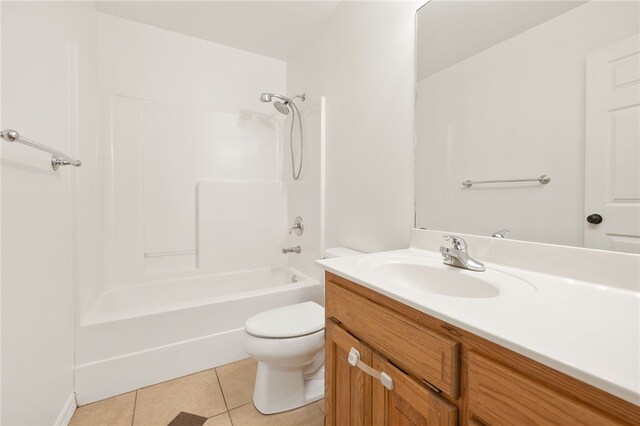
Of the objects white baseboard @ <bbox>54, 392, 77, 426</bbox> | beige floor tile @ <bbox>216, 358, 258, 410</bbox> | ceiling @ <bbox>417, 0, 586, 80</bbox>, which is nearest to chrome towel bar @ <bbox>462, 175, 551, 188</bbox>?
ceiling @ <bbox>417, 0, 586, 80</bbox>

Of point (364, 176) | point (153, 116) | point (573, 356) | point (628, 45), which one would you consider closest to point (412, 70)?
point (364, 176)

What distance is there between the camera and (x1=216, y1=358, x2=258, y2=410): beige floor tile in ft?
4.72

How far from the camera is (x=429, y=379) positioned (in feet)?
2.05

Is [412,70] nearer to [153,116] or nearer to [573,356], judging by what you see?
[573,356]

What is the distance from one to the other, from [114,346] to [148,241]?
82 centimetres

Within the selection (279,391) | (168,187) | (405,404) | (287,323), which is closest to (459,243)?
(405,404)

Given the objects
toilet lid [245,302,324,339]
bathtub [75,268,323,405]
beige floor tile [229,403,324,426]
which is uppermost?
toilet lid [245,302,324,339]

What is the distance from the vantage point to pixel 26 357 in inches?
36.8

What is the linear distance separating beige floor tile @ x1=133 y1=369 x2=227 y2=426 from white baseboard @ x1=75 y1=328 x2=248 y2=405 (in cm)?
6

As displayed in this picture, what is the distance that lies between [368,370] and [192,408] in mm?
1092

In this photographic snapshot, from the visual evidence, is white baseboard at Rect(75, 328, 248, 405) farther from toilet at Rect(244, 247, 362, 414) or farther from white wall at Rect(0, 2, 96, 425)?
toilet at Rect(244, 247, 362, 414)

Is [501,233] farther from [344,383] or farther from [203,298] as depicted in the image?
[203,298]

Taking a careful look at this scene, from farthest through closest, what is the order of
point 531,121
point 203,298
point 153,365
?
point 203,298 < point 153,365 < point 531,121

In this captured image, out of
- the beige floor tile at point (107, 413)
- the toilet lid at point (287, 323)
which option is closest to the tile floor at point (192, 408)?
the beige floor tile at point (107, 413)
